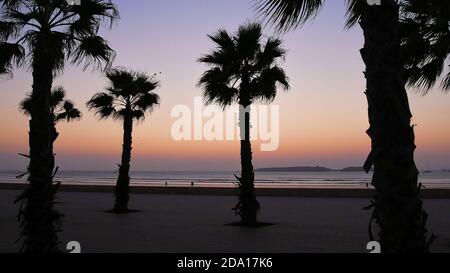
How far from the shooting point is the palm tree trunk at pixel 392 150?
3.66 meters

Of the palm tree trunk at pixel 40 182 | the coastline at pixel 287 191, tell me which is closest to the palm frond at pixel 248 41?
the palm tree trunk at pixel 40 182

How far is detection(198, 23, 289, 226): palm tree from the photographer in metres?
13.7

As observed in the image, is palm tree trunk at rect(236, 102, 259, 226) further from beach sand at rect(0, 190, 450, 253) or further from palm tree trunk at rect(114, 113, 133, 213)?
palm tree trunk at rect(114, 113, 133, 213)

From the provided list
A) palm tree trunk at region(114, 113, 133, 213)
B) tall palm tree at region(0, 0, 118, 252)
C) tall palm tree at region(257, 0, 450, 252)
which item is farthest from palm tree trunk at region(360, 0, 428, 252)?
palm tree trunk at region(114, 113, 133, 213)

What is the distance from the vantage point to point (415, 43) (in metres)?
9.52

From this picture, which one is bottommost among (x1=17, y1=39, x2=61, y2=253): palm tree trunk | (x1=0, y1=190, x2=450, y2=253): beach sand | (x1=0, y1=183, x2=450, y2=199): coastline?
(x1=0, y1=190, x2=450, y2=253): beach sand

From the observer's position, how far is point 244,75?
45.9 ft

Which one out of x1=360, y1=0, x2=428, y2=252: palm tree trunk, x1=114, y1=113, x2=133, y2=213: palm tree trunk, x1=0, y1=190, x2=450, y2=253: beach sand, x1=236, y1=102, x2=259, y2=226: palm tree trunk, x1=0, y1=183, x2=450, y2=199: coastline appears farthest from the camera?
x1=0, y1=183, x2=450, y2=199: coastline

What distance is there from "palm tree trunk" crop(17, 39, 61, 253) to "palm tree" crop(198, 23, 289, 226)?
23.7 feet

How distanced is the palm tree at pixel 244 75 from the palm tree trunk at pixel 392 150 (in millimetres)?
9882

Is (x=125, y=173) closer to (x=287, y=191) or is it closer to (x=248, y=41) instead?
(x=248, y=41)
